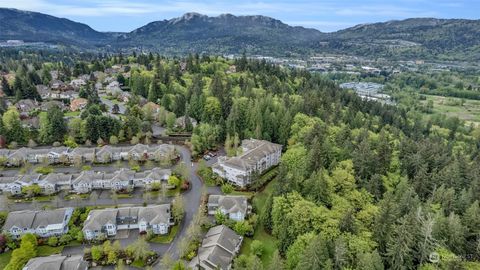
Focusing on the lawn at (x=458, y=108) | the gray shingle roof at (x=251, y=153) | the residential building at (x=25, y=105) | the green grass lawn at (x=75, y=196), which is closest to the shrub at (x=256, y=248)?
the gray shingle roof at (x=251, y=153)

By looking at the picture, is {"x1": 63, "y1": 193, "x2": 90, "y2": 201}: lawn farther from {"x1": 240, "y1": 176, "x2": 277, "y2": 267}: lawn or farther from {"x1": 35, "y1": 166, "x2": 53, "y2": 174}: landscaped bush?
{"x1": 240, "y1": 176, "x2": 277, "y2": 267}: lawn

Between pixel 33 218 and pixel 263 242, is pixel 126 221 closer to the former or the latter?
pixel 33 218

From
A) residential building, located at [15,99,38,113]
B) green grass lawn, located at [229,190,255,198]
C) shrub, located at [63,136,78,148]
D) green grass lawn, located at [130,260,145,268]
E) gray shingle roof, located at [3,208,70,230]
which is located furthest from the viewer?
residential building, located at [15,99,38,113]

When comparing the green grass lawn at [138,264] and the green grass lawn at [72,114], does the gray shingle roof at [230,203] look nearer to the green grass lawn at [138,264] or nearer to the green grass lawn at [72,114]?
the green grass lawn at [138,264]

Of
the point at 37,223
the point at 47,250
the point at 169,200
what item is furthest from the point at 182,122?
the point at 47,250

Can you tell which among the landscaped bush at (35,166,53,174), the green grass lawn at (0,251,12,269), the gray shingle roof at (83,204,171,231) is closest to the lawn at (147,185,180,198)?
the gray shingle roof at (83,204,171,231)

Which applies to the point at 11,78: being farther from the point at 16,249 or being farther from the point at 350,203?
the point at 350,203

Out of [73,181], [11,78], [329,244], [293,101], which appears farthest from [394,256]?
[11,78]
